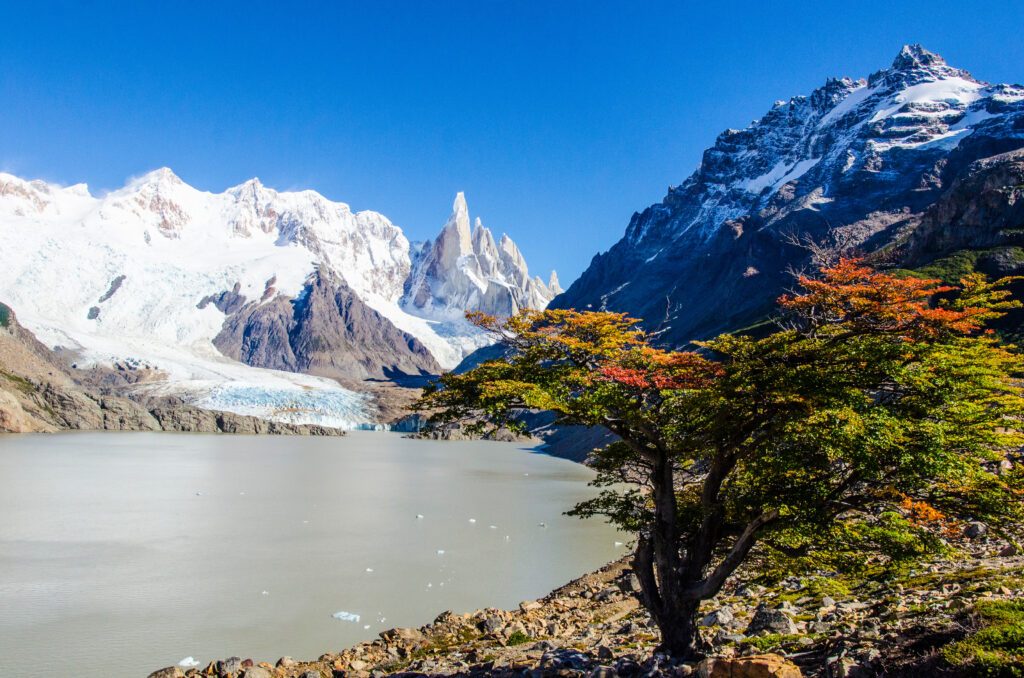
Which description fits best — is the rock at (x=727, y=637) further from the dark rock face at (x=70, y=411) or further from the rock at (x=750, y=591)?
the dark rock face at (x=70, y=411)

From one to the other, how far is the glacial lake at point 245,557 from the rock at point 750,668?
44.9 ft

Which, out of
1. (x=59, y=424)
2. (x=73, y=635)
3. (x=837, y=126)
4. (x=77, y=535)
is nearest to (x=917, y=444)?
(x=73, y=635)

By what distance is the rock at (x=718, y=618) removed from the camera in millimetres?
13868

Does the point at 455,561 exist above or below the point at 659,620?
below

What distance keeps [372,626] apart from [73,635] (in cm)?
918

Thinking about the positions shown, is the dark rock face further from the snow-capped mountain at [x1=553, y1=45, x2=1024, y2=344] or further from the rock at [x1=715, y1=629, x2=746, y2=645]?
the rock at [x1=715, y1=629, x2=746, y2=645]

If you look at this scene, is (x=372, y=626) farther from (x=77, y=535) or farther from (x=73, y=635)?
(x=77, y=535)

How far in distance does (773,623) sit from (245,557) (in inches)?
1007

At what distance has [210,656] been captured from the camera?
17125 mm

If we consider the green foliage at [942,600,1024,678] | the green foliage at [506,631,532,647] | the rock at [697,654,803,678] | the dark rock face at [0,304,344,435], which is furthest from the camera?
the dark rock face at [0,304,344,435]

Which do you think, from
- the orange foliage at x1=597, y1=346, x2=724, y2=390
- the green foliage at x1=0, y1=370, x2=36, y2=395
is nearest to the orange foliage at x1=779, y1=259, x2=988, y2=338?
the orange foliage at x1=597, y1=346, x2=724, y2=390

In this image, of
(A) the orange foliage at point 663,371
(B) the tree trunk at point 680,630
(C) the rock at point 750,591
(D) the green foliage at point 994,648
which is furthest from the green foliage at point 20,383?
(D) the green foliage at point 994,648

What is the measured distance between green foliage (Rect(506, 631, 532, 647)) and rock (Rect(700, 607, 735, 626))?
16.4 ft

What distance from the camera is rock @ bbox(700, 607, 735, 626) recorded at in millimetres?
13868
